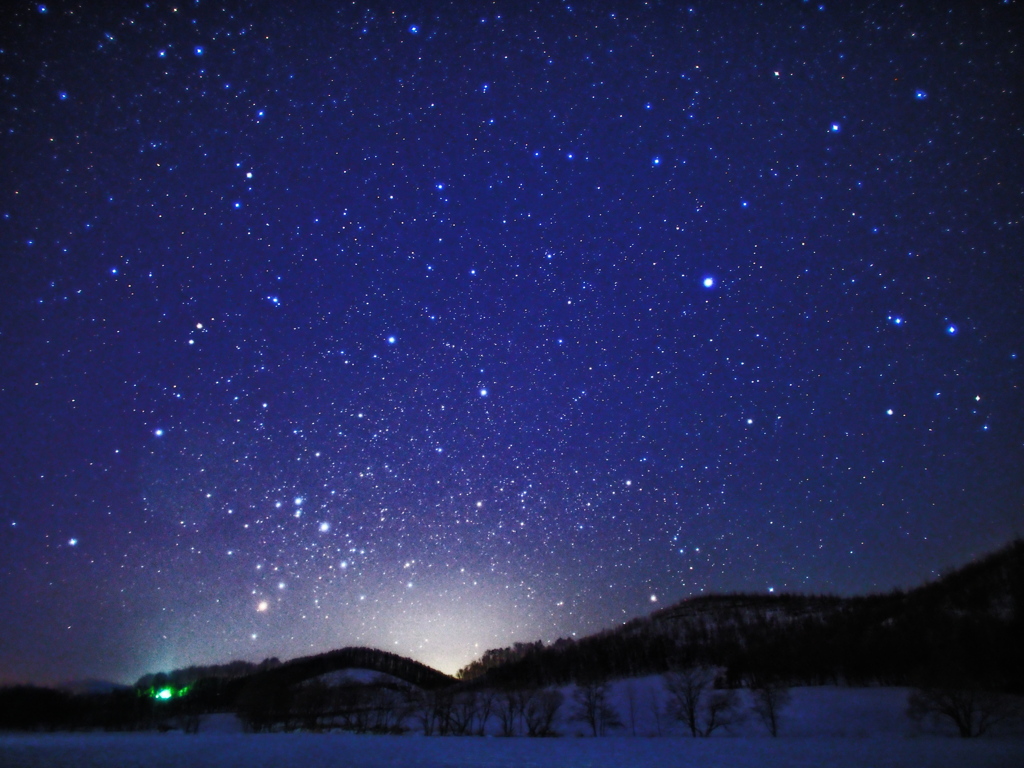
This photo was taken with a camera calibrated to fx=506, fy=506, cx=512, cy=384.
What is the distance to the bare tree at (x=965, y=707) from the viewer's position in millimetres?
40844

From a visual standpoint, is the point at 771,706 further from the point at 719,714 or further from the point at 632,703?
the point at 632,703

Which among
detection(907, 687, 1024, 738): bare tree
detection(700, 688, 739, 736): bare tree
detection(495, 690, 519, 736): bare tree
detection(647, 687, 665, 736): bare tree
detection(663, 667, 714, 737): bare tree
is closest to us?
detection(907, 687, 1024, 738): bare tree

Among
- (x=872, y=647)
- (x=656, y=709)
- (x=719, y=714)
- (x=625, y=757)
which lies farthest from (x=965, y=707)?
(x=872, y=647)

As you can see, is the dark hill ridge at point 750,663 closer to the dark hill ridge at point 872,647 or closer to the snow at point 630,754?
the dark hill ridge at point 872,647

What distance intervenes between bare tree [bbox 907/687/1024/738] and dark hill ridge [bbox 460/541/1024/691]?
7446mm

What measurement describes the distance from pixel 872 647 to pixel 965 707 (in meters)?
46.5

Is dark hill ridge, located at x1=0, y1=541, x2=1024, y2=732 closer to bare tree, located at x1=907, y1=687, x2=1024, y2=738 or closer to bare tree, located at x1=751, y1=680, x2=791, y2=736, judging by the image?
bare tree, located at x1=907, y1=687, x2=1024, y2=738

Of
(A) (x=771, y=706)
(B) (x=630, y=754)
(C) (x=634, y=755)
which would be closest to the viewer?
(C) (x=634, y=755)

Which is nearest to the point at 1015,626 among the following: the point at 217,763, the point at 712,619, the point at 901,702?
the point at 901,702

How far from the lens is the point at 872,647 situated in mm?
80062

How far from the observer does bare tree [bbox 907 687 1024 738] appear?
134 feet

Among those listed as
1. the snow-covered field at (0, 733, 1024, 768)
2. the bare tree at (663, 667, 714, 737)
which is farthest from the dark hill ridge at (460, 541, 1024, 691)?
the snow-covered field at (0, 733, 1024, 768)

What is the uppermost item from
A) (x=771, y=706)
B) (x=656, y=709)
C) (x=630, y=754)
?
(x=630, y=754)

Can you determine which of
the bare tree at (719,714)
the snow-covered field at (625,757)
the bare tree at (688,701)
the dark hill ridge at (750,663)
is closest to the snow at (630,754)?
the snow-covered field at (625,757)
